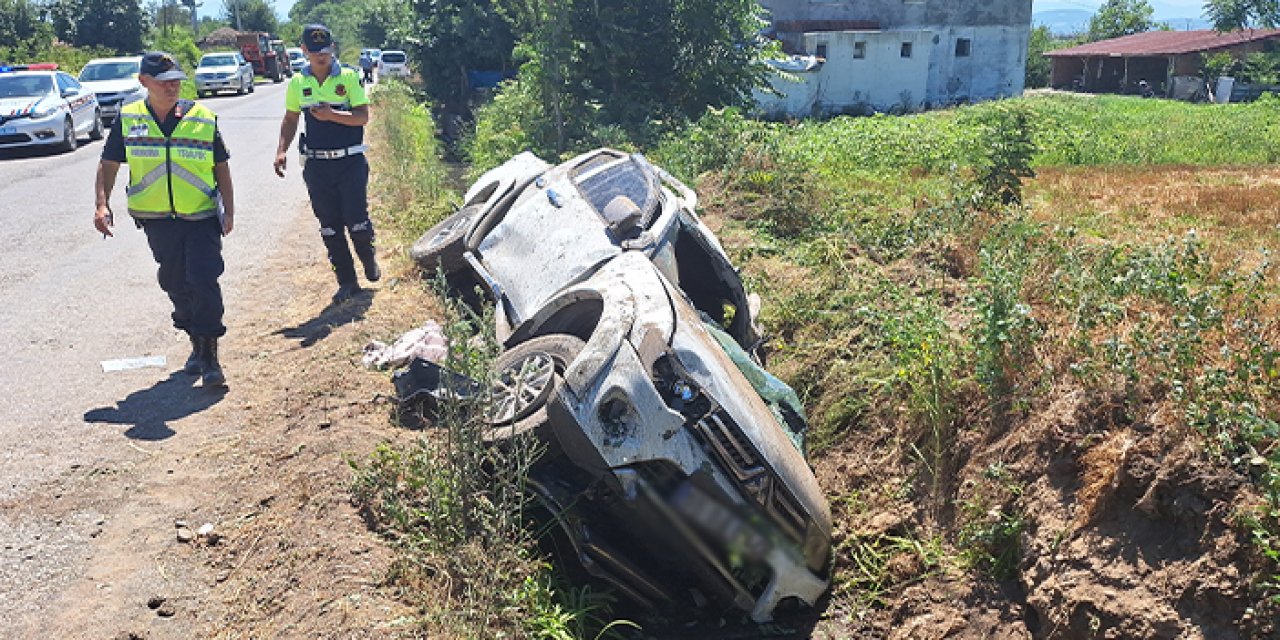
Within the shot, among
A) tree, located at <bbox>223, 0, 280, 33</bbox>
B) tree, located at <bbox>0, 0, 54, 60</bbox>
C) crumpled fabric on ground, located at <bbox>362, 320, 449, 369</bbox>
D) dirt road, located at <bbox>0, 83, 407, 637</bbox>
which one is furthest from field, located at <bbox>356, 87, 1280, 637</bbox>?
tree, located at <bbox>223, 0, 280, 33</bbox>

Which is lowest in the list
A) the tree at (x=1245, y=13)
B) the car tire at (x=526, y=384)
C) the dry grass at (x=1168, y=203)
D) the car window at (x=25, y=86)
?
the car tire at (x=526, y=384)

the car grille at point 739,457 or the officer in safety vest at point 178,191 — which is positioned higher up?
the officer in safety vest at point 178,191

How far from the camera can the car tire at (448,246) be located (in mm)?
6863

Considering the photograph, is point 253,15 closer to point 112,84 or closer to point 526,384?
point 112,84

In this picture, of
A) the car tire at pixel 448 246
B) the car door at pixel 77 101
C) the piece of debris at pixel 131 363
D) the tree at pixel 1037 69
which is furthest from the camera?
the tree at pixel 1037 69

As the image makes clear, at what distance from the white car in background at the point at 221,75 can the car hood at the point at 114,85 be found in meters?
11.4

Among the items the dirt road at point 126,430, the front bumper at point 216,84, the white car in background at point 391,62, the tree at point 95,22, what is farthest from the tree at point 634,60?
the tree at point 95,22

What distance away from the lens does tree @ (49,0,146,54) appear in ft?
129

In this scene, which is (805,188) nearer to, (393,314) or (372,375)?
(393,314)

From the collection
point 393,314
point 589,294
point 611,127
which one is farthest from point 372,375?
point 611,127

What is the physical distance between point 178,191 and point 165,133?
34cm

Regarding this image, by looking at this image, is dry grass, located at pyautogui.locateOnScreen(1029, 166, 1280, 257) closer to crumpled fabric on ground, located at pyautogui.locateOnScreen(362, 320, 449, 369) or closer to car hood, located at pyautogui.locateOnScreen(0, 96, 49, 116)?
crumpled fabric on ground, located at pyautogui.locateOnScreen(362, 320, 449, 369)

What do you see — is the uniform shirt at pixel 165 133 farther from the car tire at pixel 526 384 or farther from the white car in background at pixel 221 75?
the white car in background at pixel 221 75

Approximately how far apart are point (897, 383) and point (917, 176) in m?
6.50
